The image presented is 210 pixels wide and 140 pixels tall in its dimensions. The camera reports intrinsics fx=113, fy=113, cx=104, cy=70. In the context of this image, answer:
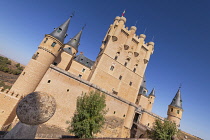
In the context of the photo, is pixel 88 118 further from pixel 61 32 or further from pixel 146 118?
pixel 146 118

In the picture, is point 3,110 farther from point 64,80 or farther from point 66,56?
point 66,56

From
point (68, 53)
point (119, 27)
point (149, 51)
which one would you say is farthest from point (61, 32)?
point (149, 51)

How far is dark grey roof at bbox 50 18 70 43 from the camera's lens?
1964 centimetres

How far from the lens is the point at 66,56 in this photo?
24031mm

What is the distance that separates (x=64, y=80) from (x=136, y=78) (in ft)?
58.1

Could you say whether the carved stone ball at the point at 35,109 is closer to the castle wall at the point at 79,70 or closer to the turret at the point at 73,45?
the turret at the point at 73,45

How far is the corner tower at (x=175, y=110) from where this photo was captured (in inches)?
1077

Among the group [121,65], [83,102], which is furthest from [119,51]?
[83,102]

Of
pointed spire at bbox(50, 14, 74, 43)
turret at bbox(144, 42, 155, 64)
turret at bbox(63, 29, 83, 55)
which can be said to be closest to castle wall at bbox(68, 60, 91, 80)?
turret at bbox(63, 29, 83, 55)

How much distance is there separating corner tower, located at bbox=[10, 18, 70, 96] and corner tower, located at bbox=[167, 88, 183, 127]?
2979 cm

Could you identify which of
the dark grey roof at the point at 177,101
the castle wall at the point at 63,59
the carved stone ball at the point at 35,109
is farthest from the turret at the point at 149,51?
the carved stone ball at the point at 35,109

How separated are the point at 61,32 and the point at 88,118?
52.1ft

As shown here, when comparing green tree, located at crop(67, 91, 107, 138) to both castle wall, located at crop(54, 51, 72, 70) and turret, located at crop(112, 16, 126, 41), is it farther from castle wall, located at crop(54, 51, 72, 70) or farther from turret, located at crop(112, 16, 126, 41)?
turret, located at crop(112, 16, 126, 41)

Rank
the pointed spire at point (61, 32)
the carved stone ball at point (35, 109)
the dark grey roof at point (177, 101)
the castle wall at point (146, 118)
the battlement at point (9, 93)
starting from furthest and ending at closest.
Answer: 1. the dark grey roof at point (177, 101)
2. the castle wall at point (146, 118)
3. the pointed spire at point (61, 32)
4. the battlement at point (9, 93)
5. the carved stone ball at point (35, 109)
